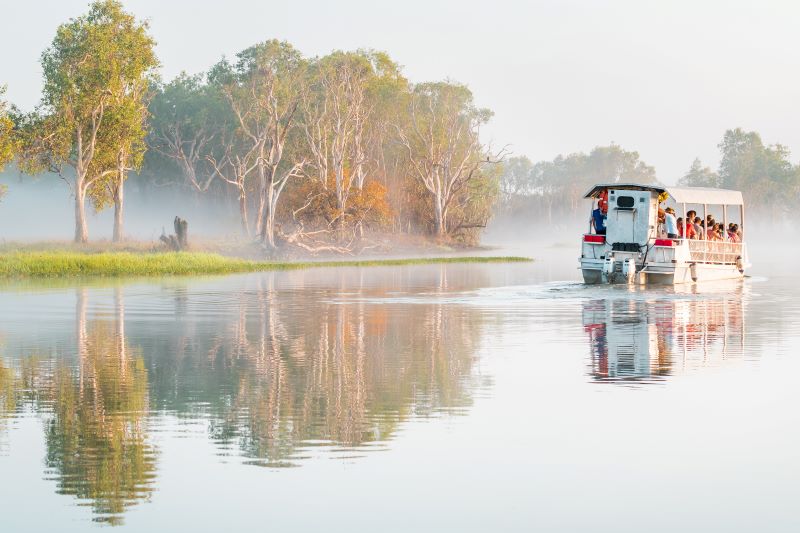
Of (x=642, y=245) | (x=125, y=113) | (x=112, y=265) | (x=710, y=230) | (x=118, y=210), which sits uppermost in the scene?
(x=125, y=113)

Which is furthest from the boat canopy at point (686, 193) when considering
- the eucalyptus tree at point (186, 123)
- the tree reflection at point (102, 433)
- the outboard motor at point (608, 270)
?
the eucalyptus tree at point (186, 123)

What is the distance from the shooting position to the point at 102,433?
41.5 feet

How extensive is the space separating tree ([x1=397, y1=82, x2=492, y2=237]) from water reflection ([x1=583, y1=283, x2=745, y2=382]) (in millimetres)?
69567

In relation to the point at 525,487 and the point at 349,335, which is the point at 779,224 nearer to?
the point at 349,335

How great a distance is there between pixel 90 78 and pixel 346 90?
2523cm

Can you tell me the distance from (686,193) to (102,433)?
35903 mm

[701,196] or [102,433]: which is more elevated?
[701,196]

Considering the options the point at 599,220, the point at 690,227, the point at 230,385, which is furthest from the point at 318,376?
the point at 690,227

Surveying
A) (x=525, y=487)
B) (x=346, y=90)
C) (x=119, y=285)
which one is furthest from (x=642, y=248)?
(x=346, y=90)

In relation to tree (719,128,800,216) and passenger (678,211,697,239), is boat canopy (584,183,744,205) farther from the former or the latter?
tree (719,128,800,216)

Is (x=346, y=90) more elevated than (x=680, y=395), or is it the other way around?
(x=346, y=90)

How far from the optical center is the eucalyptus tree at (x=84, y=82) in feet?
235

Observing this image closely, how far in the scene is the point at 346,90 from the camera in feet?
306

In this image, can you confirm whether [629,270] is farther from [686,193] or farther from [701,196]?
[701,196]
